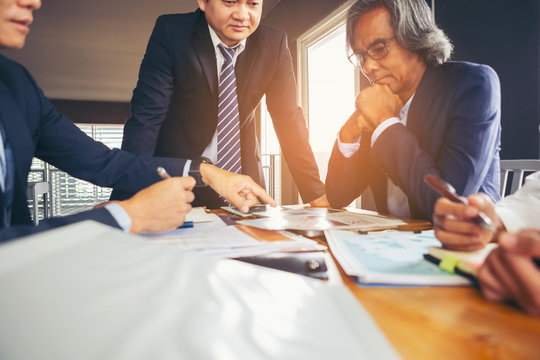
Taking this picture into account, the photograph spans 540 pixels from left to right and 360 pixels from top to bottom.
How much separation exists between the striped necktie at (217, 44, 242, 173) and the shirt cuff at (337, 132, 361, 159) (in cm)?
66

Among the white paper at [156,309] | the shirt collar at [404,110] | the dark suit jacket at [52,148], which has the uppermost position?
the shirt collar at [404,110]

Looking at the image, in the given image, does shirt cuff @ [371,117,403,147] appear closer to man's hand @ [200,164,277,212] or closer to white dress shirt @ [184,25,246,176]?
man's hand @ [200,164,277,212]

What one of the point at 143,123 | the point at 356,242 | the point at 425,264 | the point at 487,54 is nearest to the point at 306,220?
the point at 356,242

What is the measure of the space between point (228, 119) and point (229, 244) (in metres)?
1.38

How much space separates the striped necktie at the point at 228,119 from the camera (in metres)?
1.93

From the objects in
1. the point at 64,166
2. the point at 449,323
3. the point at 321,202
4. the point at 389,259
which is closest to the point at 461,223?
the point at 389,259

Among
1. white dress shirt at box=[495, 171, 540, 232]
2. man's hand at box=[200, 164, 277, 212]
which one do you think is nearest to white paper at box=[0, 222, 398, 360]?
white dress shirt at box=[495, 171, 540, 232]

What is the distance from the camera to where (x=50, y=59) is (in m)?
6.11

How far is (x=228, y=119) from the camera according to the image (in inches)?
77.6

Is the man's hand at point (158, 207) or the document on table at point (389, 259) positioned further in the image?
the man's hand at point (158, 207)

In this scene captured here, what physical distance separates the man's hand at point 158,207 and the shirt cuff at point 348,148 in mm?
982

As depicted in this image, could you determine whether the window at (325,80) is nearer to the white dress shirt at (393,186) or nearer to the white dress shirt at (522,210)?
the white dress shirt at (393,186)

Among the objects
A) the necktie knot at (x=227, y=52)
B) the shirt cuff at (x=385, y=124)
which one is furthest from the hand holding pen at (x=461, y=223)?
the necktie knot at (x=227, y=52)

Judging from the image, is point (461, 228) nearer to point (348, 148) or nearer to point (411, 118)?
point (411, 118)
